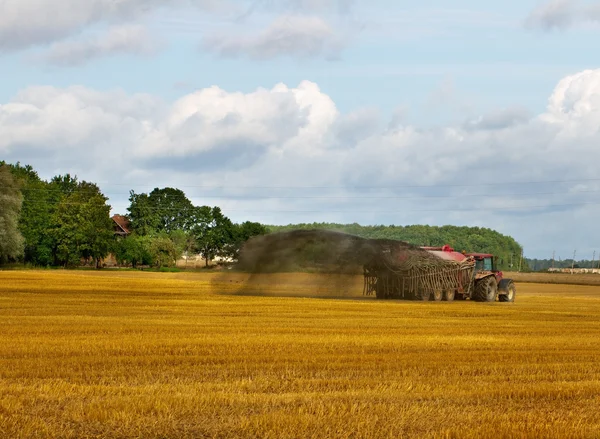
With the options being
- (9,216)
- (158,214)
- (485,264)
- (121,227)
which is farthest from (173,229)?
(485,264)

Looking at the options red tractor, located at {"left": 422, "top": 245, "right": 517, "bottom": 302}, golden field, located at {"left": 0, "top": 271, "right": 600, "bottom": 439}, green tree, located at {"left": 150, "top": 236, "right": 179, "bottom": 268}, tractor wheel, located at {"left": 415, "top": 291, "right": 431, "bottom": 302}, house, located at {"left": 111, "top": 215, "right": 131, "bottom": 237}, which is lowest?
golden field, located at {"left": 0, "top": 271, "right": 600, "bottom": 439}

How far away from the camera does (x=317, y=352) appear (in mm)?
18156

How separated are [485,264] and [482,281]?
1.45 m

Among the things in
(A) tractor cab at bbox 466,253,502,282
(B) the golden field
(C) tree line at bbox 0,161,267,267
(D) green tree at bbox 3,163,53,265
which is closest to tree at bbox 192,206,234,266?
(C) tree line at bbox 0,161,267,267

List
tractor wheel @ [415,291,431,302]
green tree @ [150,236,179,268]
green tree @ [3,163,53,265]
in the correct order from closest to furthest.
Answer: tractor wheel @ [415,291,431,302], green tree @ [3,163,53,265], green tree @ [150,236,179,268]

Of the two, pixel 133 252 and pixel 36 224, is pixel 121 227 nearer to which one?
pixel 133 252

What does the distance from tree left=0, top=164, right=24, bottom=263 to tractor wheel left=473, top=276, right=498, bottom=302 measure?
66.7 meters

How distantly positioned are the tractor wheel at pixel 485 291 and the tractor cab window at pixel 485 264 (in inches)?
26.1

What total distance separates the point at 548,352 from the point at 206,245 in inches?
4497

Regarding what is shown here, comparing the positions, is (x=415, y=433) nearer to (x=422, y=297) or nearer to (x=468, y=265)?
(x=422, y=297)

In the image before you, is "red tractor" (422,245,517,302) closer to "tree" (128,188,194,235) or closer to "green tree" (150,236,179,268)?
"green tree" (150,236,179,268)

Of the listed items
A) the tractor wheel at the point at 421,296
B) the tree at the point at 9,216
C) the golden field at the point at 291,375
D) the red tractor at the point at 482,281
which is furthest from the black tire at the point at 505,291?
the tree at the point at 9,216

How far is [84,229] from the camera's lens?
117m

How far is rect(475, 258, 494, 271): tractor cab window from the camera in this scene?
43938mm
